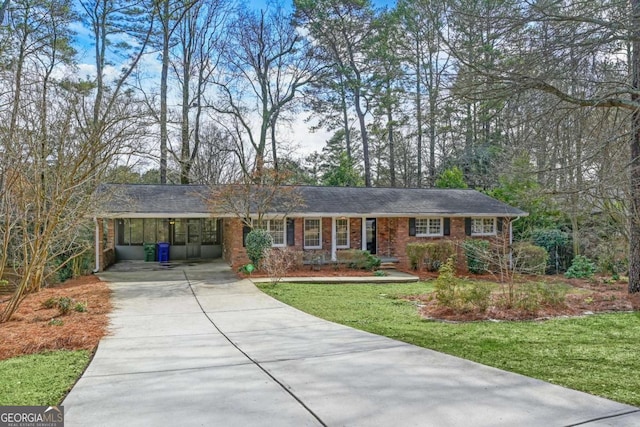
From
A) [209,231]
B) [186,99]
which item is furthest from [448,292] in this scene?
[186,99]

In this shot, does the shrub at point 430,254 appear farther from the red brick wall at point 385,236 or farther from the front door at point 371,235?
the front door at point 371,235

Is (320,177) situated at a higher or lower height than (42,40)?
lower

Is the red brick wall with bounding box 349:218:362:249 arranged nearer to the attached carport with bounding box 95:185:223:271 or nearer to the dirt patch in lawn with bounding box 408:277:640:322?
the attached carport with bounding box 95:185:223:271

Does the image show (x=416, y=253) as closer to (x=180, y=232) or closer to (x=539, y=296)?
(x=539, y=296)

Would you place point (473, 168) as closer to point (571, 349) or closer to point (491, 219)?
point (491, 219)

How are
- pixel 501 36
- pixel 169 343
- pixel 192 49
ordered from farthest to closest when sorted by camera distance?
pixel 192 49 < pixel 501 36 < pixel 169 343

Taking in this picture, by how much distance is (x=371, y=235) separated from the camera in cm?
1886

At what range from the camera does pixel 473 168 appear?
2767cm

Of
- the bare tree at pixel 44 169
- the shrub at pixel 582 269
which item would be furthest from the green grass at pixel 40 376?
the shrub at pixel 582 269

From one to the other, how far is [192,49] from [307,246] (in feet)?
52.1

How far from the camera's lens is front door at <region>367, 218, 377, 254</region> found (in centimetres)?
1880

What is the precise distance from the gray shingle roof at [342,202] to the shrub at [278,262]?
5.46 feet

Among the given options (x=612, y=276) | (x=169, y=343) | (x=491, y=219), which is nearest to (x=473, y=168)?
(x=491, y=219)

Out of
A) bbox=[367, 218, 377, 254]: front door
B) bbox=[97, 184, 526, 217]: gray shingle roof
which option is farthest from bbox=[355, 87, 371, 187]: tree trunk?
bbox=[367, 218, 377, 254]: front door
